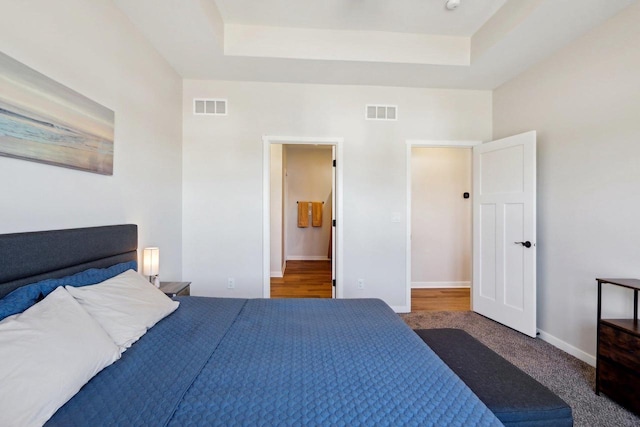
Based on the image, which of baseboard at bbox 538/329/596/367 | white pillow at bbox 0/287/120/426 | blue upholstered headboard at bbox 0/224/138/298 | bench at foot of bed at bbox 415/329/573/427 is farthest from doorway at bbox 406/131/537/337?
white pillow at bbox 0/287/120/426

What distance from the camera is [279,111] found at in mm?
3330

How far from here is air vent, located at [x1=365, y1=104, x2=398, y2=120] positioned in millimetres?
3406

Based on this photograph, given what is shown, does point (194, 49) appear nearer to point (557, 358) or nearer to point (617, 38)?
point (617, 38)

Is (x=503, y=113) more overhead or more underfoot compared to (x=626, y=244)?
more overhead

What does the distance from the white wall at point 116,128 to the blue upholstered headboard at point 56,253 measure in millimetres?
Result: 127

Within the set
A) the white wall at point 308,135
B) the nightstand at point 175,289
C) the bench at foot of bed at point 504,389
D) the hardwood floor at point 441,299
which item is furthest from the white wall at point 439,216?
the nightstand at point 175,289

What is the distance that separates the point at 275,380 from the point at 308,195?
5.85 m

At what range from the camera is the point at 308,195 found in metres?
6.80

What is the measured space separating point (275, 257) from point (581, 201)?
13.4ft


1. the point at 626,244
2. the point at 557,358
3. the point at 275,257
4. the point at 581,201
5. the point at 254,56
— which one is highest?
the point at 254,56

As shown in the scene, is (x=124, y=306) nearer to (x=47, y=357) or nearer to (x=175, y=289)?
(x=47, y=357)

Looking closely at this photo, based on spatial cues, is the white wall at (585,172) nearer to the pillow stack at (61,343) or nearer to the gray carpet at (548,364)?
the gray carpet at (548,364)

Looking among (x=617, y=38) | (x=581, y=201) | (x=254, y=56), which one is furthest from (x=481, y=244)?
(x=254, y=56)

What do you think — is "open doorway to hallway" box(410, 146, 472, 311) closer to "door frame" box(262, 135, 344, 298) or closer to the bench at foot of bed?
"door frame" box(262, 135, 344, 298)
